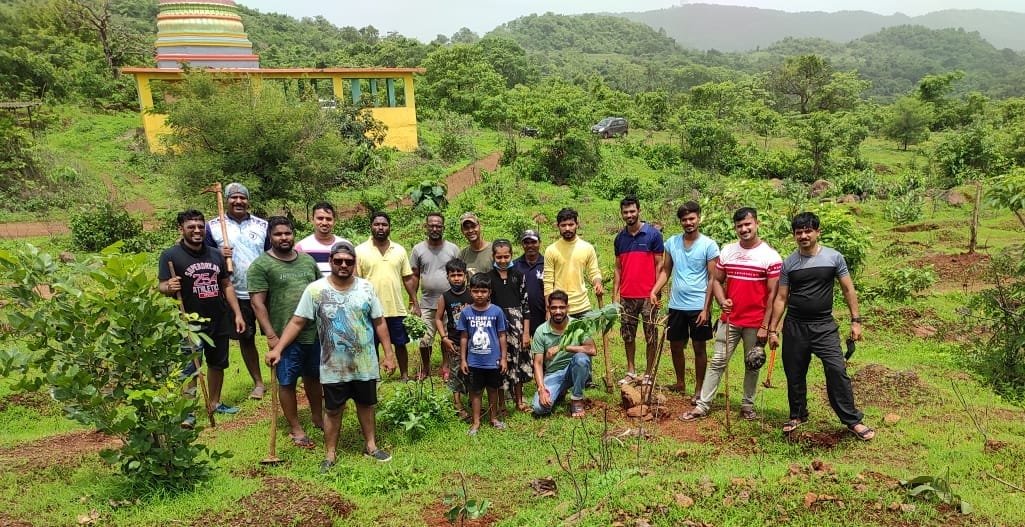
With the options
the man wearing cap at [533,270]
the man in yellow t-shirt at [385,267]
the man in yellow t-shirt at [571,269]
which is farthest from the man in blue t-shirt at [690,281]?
the man in yellow t-shirt at [385,267]

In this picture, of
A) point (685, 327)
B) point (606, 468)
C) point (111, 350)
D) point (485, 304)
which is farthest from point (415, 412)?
point (685, 327)

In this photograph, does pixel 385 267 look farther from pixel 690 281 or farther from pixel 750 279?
pixel 750 279

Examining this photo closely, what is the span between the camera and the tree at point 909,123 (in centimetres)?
3544

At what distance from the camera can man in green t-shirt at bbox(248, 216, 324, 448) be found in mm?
4727

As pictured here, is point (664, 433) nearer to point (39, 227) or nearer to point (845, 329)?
point (845, 329)

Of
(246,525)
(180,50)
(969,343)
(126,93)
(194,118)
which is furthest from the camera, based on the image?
(126,93)

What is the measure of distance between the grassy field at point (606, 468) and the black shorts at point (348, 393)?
501mm

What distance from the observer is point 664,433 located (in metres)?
5.34

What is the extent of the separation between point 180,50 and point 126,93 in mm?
5863

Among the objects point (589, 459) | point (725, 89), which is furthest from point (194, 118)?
point (725, 89)

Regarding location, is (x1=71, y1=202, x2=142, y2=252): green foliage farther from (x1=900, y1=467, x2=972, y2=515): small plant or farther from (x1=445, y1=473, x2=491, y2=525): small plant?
(x1=900, y1=467, x2=972, y2=515): small plant

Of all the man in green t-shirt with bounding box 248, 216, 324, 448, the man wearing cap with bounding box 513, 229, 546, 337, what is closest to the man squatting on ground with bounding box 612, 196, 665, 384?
the man wearing cap with bounding box 513, 229, 546, 337

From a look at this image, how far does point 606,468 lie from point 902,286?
8.01m

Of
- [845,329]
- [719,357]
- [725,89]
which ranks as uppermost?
[725,89]
